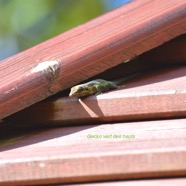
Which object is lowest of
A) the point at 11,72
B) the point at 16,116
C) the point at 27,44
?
the point at 16,116

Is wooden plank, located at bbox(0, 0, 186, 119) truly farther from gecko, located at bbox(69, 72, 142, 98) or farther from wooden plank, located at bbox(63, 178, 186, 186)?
wooden plank, located at bbox(63, 178, 186, 186)

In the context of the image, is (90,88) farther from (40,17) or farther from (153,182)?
(40,17)

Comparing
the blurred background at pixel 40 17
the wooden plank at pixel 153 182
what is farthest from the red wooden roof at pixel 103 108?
the blurred background at pixel 40 17

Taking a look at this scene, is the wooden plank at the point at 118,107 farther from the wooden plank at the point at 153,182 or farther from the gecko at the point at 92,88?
the wooden plank at the point at 153,182

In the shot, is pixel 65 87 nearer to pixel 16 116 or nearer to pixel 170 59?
pixel 16 116

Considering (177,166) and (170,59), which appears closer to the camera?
(177,166)

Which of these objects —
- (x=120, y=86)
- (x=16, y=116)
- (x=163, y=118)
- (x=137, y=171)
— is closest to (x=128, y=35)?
(x=120, y=86)

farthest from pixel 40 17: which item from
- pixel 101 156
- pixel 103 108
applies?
pixel 101 156
